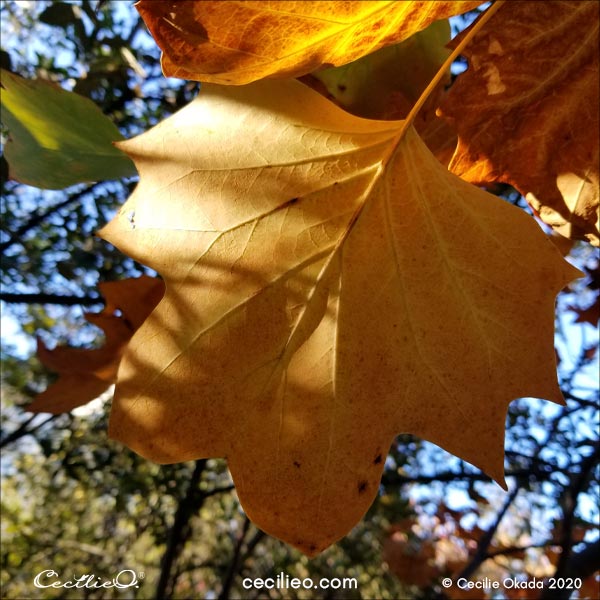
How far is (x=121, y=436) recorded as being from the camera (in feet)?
1.63

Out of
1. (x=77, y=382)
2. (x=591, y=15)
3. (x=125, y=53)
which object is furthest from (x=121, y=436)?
(x=125, y=53)

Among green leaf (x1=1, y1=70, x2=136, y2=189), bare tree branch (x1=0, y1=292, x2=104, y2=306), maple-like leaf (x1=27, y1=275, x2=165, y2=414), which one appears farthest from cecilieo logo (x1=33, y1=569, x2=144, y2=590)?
green leaf (x1=1, y1=70, x2=136, y2=189)

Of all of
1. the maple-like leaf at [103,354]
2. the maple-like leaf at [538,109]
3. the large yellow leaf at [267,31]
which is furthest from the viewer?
the maple-like leaf at [103,354]

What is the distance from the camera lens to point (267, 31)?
1.27 ft

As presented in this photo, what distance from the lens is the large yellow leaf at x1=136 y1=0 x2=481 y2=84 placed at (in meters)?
0.37

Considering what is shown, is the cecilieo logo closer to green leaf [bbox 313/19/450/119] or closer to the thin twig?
the thin twig

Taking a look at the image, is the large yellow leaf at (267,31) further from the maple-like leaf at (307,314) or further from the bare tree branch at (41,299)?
the bare tree branch at (41,299)

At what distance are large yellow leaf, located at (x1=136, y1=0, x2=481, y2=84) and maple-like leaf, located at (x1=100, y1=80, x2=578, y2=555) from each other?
0.31ft

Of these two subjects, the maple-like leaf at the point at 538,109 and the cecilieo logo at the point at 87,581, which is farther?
the cecilieo logo at the point at 87,581

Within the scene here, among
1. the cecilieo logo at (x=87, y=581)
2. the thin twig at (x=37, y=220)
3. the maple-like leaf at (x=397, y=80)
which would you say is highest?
the maple-like leaf at (x=397, y=80)

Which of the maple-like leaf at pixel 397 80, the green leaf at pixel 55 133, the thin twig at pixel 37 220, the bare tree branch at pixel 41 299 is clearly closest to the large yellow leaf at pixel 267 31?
the maple-like leaf at pixel 397 80

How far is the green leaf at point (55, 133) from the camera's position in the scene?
73 cm

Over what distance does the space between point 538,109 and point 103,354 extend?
3.12 feet

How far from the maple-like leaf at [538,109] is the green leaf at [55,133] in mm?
468
